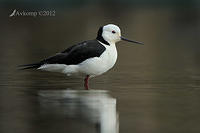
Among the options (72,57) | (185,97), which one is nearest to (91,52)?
(72,57)

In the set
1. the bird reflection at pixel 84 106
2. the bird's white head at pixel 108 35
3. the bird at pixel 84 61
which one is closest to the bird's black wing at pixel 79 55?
the bird at pixel 84 61

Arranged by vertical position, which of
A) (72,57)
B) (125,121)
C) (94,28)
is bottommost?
(125,121)

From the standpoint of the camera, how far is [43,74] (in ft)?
42.1

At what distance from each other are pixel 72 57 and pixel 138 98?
1760mm

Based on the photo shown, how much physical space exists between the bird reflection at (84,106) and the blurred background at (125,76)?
0.11 metres

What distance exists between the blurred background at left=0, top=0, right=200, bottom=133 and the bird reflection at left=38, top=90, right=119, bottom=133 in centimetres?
11

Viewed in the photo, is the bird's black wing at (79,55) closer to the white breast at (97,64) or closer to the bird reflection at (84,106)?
the white breast at (97,64)

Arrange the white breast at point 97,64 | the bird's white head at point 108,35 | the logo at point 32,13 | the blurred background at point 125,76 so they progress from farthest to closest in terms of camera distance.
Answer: the logo at point 32,13
the bird's white head at point 108,35
the white breast at point 97,64
the blurred background at point 125,76

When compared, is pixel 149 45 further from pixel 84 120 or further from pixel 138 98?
pixel 84 120

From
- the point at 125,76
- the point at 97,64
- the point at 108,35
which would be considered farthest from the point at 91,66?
the point at 125,76

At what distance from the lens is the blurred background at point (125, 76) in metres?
7.72

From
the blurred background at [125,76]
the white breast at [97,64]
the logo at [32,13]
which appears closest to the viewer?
the blurred background at [125,76]

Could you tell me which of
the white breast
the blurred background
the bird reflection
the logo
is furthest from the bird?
the logo

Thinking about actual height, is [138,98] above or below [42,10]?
below
